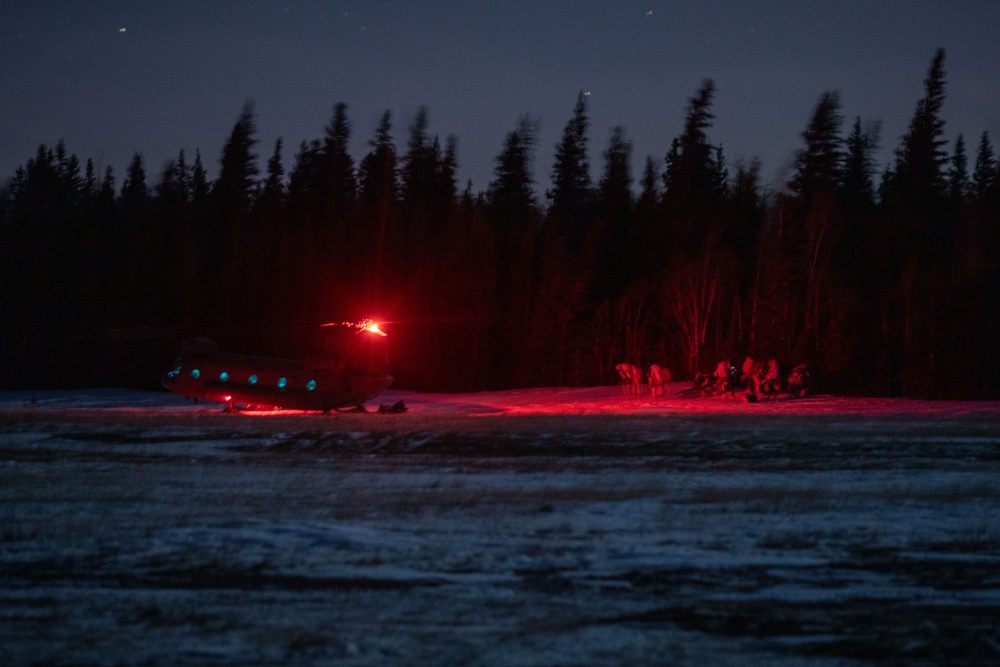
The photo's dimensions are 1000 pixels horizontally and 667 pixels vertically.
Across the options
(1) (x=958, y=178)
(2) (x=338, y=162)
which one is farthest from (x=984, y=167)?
(2) (x=338, y=162)

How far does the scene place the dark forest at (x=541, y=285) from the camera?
92.8 feet

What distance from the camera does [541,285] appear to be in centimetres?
3053

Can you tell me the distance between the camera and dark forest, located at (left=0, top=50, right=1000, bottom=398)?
92.8ft

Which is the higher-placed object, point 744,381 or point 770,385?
point 744,381

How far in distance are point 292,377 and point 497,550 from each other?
13694 millimetres

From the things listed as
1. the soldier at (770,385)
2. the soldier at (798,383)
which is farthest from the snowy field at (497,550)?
the soldier at (798,383)

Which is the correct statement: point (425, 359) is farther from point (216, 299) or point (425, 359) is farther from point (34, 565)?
point (34, 565)

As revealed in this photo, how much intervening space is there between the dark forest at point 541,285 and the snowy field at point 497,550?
1478cm

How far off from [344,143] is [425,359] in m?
24.1

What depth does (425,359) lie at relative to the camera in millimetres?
29906

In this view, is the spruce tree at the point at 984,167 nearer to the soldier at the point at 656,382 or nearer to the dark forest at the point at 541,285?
the dark forest at the point at 541,285

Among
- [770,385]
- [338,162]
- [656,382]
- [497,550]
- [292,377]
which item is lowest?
[497,550]

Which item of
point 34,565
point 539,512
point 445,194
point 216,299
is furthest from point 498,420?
point 445,194

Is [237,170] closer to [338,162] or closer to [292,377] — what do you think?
[338,162]
